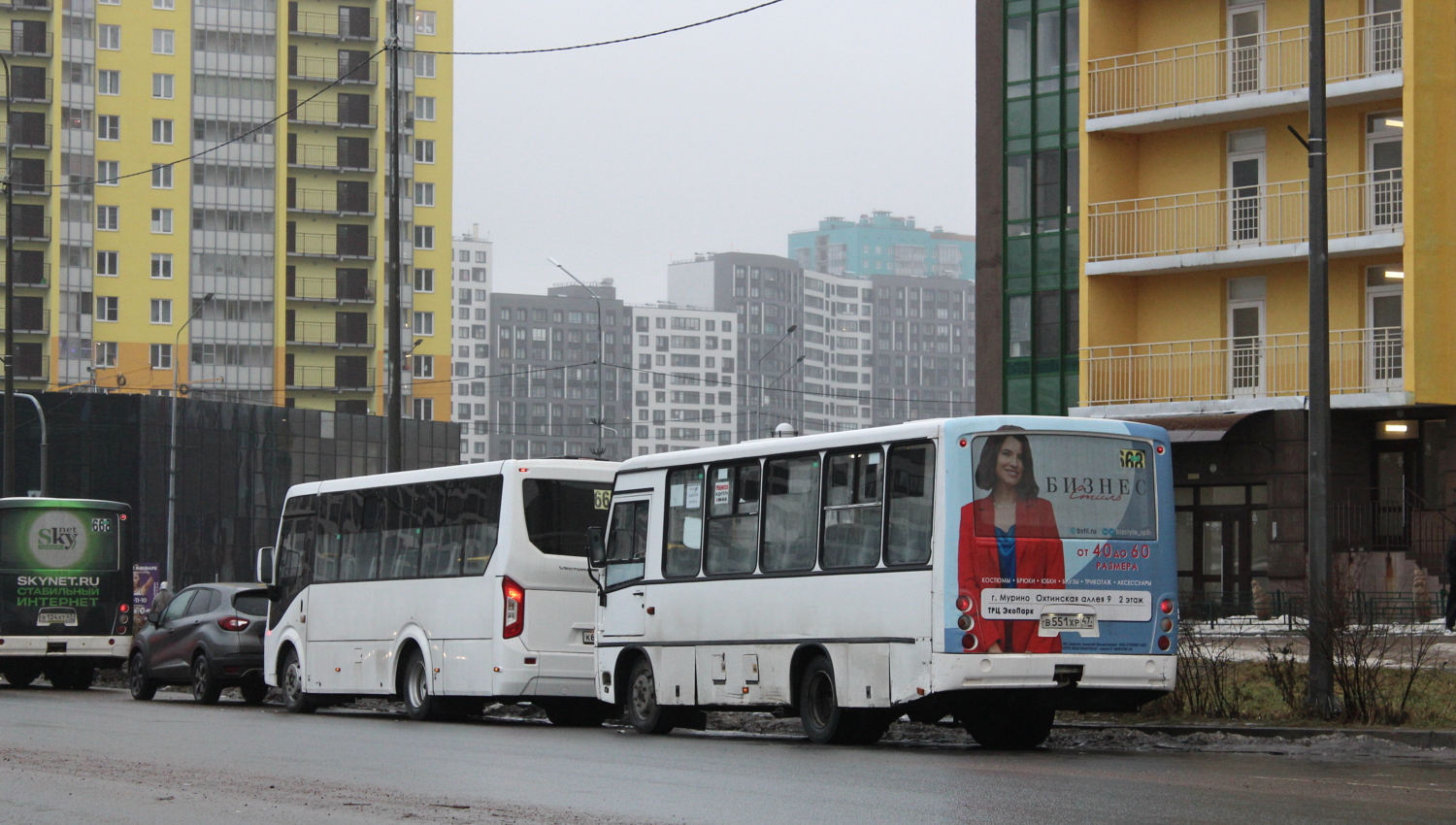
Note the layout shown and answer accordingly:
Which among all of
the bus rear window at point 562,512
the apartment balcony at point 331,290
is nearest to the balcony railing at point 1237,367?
the bus rear window at point 562,512

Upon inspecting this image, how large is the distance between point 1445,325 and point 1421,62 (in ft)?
16.3

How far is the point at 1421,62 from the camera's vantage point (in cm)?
3697

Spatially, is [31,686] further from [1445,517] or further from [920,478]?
[1445,517]

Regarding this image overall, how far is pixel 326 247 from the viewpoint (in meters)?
110

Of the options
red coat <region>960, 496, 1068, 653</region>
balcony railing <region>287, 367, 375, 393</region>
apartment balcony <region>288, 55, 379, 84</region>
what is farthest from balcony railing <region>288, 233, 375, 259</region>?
red coat <region>960, 496, 1068, 653</region>

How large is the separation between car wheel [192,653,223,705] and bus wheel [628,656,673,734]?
892 cm

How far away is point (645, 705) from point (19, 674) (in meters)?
17.0

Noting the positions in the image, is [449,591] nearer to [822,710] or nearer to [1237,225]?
[822,710]

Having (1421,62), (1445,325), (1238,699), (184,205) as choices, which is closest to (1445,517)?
(1445,325)

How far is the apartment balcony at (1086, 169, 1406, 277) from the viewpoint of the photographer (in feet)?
125

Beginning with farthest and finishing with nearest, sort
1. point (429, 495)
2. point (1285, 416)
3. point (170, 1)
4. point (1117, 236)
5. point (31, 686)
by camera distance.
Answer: point (170, 1)
point (1117, 236)
point (1285, 416)
point (31, 686)
point (429, 495)

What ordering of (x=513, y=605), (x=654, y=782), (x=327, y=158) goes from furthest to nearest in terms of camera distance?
(x=327, y=158) < (x=513, y=605) < (x=654, y=782)

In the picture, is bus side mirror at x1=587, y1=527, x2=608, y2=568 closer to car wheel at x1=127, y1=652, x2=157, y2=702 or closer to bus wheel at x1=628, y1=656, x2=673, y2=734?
bus wheel at x1=628, y1=656, x2=673, y2=734

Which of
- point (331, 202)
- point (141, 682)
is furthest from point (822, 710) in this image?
point (331, 202)
